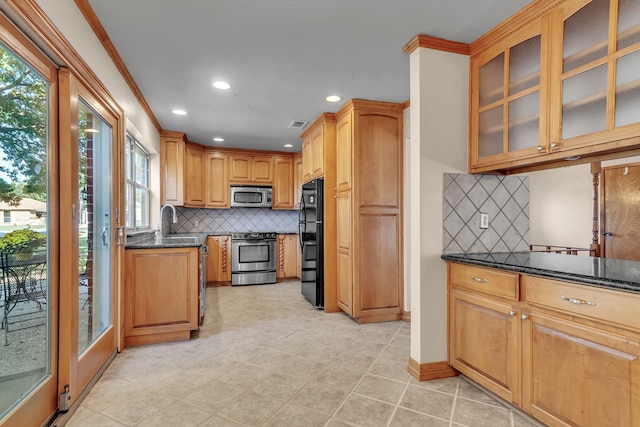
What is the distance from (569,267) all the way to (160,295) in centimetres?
291

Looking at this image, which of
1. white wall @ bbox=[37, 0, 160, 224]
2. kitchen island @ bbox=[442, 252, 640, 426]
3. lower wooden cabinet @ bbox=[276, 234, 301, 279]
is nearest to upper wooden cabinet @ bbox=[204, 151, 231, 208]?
lower wooden cabinet @ bbox=[276, 234, 301, 279]

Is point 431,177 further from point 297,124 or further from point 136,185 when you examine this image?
point 136,185

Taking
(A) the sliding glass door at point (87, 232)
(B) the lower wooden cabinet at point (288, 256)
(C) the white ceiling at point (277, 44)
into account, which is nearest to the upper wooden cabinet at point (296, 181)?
(B) the lower wooden cabinet at point (288, 256)

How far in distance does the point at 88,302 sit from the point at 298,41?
89.1 inches

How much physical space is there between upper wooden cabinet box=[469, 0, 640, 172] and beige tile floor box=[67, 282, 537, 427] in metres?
1.47

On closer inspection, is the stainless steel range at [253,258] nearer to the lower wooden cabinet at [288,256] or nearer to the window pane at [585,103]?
the lower wooden cabinet at [288,256]

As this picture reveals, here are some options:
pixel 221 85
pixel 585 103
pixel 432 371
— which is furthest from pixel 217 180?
pixel 585 103

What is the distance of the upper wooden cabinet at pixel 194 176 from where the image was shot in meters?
4.98

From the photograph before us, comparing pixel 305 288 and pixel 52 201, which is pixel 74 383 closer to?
pixel 52 201

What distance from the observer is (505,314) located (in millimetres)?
1737

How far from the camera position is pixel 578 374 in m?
1.36

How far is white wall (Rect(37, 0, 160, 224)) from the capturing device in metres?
1.60

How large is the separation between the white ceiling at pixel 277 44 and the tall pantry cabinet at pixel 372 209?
26 cm

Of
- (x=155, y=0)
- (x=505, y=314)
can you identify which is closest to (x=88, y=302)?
(x=155, y=0)
